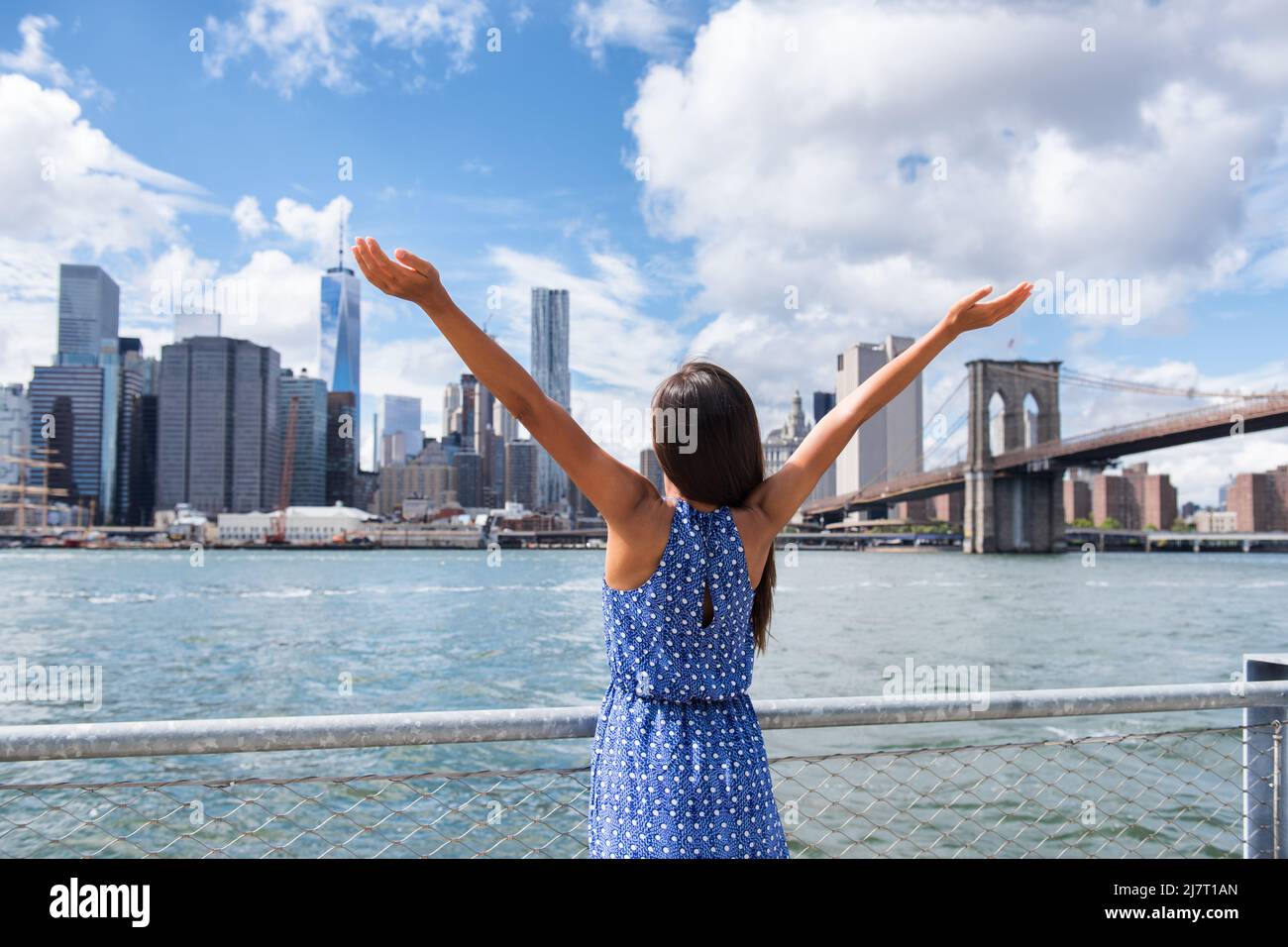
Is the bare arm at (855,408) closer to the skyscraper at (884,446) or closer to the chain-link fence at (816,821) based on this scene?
the chain-link fence at (816,821)

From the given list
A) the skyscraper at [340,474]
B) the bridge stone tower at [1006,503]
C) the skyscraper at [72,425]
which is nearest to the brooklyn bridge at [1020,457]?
the bridge stone tower at [1006,503]

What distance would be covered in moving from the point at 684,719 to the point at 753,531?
305 millimetres

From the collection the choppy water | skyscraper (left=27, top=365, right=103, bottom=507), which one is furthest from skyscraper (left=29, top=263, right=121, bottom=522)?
the choppy water

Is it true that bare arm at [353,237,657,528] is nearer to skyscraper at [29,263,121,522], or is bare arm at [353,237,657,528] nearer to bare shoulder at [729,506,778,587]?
bare shoulder at [729,506,778,587]

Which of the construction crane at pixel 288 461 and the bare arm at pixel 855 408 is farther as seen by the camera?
the construction crane at pixel 288 461

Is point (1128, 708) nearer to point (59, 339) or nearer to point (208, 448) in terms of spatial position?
point (208, 448)

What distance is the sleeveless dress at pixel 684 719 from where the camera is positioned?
1.33 metres

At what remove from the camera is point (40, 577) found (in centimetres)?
4591

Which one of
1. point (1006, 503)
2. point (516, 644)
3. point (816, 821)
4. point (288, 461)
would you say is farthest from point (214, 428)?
point (816, 821)

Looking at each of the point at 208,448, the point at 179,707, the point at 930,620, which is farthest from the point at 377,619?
the point at 208,448

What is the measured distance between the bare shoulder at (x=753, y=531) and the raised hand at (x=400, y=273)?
0.55m

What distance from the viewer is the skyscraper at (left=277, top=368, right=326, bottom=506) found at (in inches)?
3824
